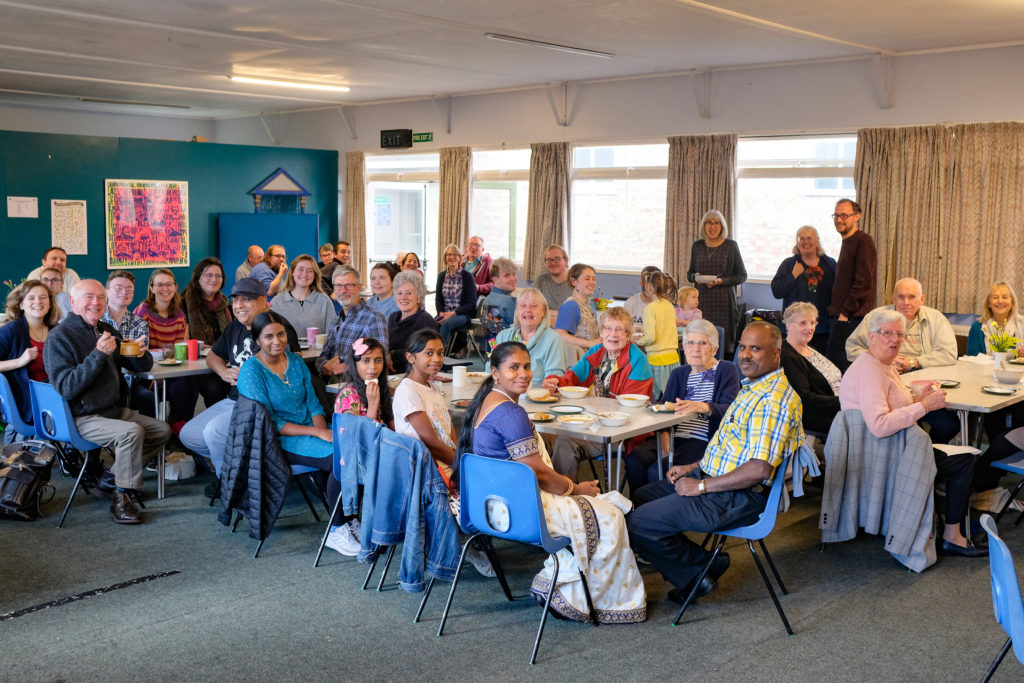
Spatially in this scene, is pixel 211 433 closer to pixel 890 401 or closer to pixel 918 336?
pixel 890 401

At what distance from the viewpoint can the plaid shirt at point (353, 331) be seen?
20.3 feet

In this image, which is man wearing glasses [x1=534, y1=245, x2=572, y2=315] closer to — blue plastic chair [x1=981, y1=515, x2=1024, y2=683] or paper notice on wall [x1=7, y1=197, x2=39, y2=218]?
blue plastic chair [x1=981, y1=515, x2=1024, y2=683]

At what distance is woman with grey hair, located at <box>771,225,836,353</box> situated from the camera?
8492 millimetres

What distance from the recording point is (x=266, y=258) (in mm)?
10789

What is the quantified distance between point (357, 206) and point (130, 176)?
3.44 meters

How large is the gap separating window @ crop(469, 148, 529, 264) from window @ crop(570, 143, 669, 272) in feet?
3.19

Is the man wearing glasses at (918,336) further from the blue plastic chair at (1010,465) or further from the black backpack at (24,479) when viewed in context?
the black backpack at (24,479)

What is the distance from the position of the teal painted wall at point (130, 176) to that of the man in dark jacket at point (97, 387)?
7523mm

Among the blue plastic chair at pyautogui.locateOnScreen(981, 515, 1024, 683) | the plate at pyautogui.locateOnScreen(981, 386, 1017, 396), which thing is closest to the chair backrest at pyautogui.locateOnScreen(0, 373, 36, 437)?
the blue plastic chair at pyautogui.locateOnScreen(981, 515, 1024, 683)

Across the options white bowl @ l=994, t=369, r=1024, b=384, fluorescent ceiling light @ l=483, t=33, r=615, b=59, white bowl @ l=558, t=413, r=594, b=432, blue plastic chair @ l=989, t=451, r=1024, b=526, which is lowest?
blue plastic chair @ l=989, t=451, r=1024, b=526

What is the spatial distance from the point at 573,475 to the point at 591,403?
397mm

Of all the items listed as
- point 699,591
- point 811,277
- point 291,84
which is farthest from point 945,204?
point 291,84

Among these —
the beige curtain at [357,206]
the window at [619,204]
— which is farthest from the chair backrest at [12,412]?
the beige curtain at [357,206]

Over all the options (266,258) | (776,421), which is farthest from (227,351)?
(266,258)
